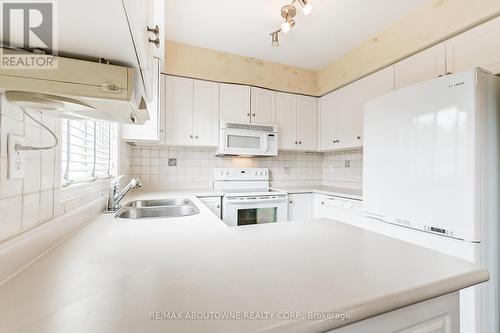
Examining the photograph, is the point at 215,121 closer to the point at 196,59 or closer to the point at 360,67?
the point at 196,59

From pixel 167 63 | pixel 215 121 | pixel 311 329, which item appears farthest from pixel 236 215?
pixel 311 329

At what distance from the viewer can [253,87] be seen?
8.91ft

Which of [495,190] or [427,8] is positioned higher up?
[427,8]

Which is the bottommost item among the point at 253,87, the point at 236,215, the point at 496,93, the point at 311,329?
the point at 236,215

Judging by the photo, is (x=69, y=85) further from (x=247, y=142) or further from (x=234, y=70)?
(x=234, y=70)

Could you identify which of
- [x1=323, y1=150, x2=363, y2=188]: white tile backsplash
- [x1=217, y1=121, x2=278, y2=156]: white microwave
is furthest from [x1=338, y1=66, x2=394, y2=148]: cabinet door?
[x1=217, y1=121, x2=278, y2=156]: white microwave

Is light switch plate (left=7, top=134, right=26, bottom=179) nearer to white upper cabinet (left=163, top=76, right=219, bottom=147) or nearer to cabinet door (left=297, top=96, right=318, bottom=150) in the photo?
white upper cabinet (left=163, top=76, right=219, bottom=147)

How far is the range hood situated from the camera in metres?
0.49

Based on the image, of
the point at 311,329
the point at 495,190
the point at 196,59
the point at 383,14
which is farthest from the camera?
the point at 196,59

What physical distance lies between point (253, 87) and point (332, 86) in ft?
3.26

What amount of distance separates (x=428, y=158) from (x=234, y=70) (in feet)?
6.97

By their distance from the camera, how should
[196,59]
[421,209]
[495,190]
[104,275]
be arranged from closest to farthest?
1. [104,275]
2. [495,190]
3. [421,209]
4. [196,59]

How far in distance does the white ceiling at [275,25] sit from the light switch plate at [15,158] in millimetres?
1777
